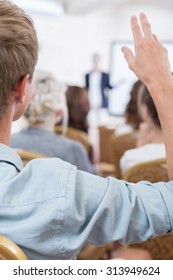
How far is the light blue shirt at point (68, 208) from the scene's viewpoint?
0.72 metres

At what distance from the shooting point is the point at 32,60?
0.83 meters

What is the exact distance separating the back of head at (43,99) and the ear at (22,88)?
1.21 metres

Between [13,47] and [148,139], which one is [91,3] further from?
[13,47]

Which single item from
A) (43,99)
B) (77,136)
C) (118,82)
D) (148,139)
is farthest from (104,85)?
(148,139)

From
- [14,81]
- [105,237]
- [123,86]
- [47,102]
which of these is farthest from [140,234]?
[123,86]

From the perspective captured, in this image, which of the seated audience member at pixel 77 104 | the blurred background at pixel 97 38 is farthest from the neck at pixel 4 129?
the blurred background at pixel 97 38

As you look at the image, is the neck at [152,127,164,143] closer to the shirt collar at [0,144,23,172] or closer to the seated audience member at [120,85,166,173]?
the seated audience member at [120,85,166,173]

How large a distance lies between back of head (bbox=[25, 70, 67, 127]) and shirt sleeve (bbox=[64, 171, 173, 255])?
4.31 feet

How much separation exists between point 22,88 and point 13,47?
0.08m

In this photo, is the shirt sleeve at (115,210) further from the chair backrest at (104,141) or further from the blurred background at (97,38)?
the blurred background at (97,38)

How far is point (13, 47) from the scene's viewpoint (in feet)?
2.56

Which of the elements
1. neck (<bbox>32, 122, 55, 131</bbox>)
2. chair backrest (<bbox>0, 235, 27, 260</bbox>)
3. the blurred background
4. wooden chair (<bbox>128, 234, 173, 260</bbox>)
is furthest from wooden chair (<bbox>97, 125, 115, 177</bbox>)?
chair backrest (<bbox>0, 235, 27, 260</bbox>)

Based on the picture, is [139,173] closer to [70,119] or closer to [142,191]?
[142,191]
